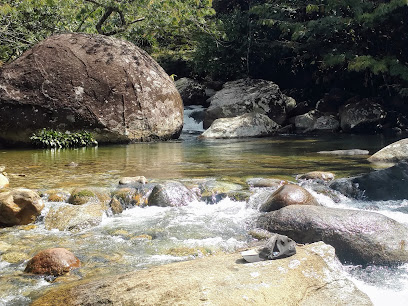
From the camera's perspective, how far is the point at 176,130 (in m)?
13.3

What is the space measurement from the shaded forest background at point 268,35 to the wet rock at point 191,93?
942 millimetres

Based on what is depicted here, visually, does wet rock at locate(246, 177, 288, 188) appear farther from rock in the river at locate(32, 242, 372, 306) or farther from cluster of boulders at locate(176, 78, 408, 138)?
cluster of boulders at locate(176, 78, 408, 138)

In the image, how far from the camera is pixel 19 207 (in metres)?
Answer: 4.80

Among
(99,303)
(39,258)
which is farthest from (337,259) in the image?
(39,258)

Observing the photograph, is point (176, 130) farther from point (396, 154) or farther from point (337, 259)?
point (337, 259)

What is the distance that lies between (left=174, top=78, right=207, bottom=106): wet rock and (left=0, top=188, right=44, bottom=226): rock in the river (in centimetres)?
1536

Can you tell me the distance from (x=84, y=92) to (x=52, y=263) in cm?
840

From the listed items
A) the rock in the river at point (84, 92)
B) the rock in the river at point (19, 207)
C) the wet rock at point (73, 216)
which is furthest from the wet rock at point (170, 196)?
the rock in the river at point (84, 92)

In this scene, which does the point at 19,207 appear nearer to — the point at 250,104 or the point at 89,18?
the point at 89,18

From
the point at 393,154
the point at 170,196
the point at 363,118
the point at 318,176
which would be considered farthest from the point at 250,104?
the point at 170,196

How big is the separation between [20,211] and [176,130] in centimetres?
865

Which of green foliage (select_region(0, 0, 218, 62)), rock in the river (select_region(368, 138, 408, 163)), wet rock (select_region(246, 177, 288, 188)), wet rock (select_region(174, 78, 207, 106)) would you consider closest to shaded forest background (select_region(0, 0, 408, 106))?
green foliage (select_region(0, 0, 218, 62))

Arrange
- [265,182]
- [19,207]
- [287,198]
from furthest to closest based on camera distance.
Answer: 1. [265,182]
2. [287,198]
3. [19,207]

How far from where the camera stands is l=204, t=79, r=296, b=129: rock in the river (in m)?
17.2
